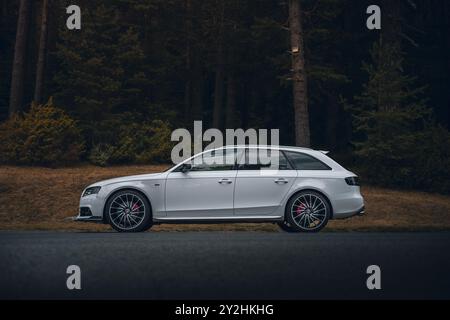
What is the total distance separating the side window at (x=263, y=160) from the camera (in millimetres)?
15297

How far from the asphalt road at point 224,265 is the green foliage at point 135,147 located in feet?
43.4

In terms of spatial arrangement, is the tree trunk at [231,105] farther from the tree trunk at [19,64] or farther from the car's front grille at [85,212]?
the car's front grille at [85,212]

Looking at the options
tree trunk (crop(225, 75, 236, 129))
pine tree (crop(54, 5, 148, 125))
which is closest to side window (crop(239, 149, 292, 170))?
pine tree (crop(54, 5, 148, 125))

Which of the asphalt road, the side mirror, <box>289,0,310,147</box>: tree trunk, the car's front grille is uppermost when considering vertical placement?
<box>289,0,310,147</box>: tree trunk

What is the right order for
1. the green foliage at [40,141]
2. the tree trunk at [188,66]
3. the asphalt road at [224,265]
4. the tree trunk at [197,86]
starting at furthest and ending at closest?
the tree trunk at [197,86] < the tree trunk at [188,66] < the green foliage at [40,141] < the asphalt road at [224,265]

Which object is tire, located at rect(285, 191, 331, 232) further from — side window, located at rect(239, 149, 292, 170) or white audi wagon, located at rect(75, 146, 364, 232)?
side window, located at rect(239, 149, 292, 170)

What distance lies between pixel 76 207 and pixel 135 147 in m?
7.09

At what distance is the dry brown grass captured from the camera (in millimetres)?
17766

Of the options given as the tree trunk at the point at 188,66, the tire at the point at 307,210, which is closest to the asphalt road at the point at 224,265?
the tire at the point at 307,210

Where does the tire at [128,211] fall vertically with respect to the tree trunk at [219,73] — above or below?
below

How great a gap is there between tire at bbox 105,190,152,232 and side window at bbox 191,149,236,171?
1199 mm

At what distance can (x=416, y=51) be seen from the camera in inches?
1753

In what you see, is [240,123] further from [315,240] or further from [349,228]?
[315,240]
